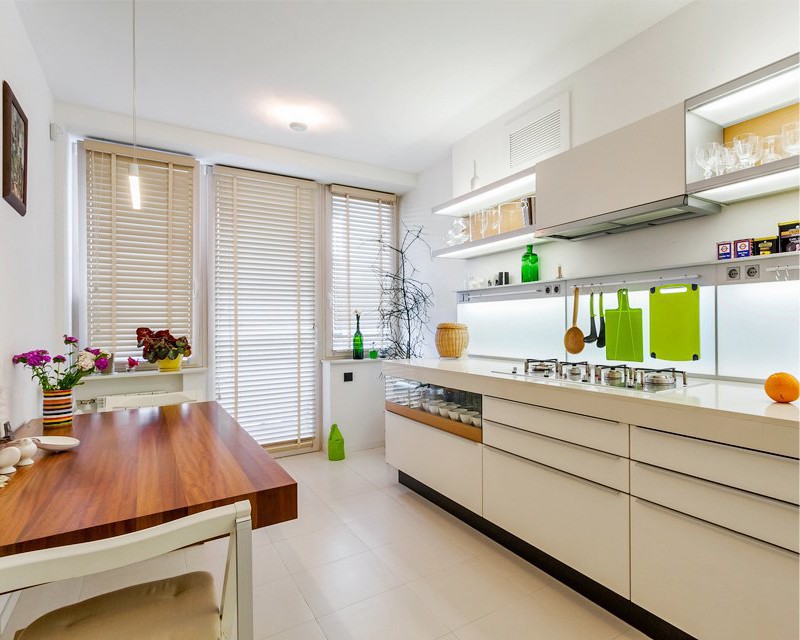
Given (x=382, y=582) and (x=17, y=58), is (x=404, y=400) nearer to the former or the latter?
(x=382, y=582)

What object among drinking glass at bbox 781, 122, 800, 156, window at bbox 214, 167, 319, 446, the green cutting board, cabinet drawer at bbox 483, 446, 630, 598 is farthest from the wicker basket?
drinking glass at bbox 781, 122, 800, 156

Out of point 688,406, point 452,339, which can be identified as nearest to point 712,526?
point 688,406

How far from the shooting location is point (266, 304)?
4008 millimetres

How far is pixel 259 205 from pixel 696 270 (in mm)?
3446

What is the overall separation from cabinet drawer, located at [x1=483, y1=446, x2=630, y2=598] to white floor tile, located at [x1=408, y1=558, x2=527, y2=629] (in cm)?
25

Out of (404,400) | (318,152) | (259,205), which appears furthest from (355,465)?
(318,152)

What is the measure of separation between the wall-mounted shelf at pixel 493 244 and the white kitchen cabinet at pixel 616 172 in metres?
0.21

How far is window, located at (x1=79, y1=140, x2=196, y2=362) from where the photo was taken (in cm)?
326

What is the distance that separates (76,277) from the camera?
3215mm

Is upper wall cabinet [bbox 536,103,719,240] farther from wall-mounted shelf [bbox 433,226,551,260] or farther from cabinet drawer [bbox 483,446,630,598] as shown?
cabinet drawer [bbox 483,446,630,598]

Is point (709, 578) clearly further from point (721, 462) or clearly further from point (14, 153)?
point (14, 153)

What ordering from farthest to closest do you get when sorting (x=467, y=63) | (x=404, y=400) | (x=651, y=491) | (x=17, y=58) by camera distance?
(x=404, y=400) → (x=467, y=63) → (x=17, y=58) → (x=651, y=491)

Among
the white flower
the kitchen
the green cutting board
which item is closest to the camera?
the kitchen

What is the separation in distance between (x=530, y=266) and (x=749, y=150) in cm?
138
